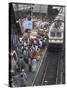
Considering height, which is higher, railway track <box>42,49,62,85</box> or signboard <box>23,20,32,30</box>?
signboard <box>23,20,32,30</box>

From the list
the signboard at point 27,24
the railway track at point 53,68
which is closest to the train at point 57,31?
the railway track at point 53,68

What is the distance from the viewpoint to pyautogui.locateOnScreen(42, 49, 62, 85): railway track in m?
2.54

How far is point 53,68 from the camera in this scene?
2.56m

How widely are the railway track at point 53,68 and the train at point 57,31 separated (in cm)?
8

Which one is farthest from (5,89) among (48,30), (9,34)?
(48,30)

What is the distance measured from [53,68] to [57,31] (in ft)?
1.07

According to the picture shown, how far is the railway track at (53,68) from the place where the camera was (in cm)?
254

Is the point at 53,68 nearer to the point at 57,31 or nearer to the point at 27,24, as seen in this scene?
the point at 57,31

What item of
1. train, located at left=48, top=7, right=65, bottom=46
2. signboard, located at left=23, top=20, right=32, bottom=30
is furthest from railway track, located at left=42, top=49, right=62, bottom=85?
signboard, located at left=23, top=20, right=32, bottom=30

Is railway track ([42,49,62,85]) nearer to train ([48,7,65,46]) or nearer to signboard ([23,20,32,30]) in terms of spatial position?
train ([48,7,65,46])

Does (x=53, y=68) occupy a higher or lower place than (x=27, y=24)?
lower

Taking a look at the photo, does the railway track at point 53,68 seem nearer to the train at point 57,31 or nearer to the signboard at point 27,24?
Result: the train at point 57,31

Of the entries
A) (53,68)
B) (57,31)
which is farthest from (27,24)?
(53,68)

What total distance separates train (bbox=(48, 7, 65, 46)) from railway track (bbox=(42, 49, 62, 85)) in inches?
3.1
